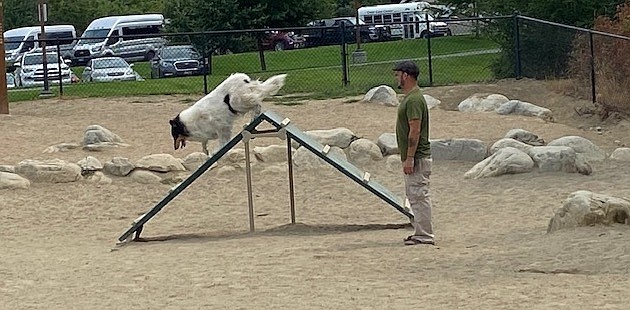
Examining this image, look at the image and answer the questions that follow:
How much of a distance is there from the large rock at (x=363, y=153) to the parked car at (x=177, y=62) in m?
16.6

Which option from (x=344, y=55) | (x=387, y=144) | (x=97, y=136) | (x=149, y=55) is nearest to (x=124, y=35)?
(x=149, y=55)

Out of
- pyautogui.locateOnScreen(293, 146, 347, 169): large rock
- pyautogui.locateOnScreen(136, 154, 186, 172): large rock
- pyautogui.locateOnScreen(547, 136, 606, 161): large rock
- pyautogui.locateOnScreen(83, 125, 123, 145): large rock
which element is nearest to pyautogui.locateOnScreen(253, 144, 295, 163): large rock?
pyautogui.locateOnScreen(293, 146, 347, 169): large rock

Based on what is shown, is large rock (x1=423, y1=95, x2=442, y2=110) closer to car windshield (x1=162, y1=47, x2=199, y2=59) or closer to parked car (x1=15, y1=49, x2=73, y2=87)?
parked car (x1=15, y1=49, x2=73, y2=87)

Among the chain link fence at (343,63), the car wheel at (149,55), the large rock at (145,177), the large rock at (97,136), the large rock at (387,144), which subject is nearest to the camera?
the large rock at (145,177)

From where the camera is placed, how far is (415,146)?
1073 cm

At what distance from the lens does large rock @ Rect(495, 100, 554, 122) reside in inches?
830

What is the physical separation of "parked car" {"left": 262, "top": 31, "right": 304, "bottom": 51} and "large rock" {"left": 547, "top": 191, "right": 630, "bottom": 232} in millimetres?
35781

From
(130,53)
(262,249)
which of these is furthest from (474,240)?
(130,53)

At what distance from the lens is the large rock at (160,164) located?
630 inches

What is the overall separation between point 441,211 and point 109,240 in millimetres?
3660

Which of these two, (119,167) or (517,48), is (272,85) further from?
(517,48)

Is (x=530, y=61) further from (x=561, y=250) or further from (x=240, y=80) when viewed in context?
(x=561, y=250)

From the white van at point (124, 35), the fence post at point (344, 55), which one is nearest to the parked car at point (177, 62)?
the fence post at point (344, 55)

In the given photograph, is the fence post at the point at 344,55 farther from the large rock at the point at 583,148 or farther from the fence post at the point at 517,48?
the large rock at the point at 583,148
